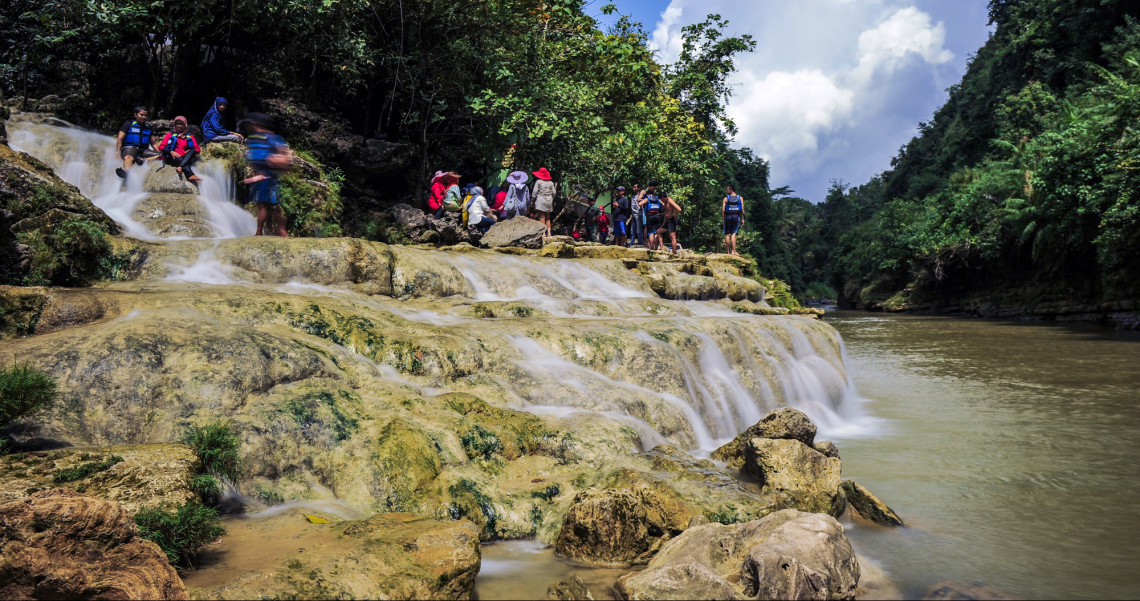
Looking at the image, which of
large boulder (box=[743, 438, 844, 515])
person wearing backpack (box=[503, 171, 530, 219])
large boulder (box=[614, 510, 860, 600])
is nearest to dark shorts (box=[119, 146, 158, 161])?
person wearing backpack (box=[503, 171, 530, 219])

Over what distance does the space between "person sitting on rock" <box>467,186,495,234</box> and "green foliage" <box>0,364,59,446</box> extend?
11.2 meters

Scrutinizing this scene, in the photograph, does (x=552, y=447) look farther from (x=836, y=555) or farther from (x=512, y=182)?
(x=512, y=182)

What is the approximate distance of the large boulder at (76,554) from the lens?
246 cm

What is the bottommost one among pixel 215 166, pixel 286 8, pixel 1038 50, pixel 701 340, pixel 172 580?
pixel 172 580

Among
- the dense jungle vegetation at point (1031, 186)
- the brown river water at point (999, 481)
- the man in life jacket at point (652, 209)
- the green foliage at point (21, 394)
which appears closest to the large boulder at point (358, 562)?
the brown river water at point (999, 481)

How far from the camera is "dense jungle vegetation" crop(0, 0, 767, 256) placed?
14094 mm

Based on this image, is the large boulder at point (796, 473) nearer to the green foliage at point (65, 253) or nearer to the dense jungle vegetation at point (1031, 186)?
the green foliage at point (65, 253)

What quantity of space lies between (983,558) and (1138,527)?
52.9 inches

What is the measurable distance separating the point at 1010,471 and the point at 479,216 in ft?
37.5

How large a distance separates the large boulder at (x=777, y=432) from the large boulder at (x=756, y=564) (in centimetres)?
167

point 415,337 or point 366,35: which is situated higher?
point 366,35

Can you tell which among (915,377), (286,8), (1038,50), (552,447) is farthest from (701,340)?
(1038,50)

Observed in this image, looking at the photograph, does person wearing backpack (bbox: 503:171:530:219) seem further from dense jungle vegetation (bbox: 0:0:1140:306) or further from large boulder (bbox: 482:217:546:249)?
large boulder (bbox: 482:217:546:249)

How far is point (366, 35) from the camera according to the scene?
51.9 ft
